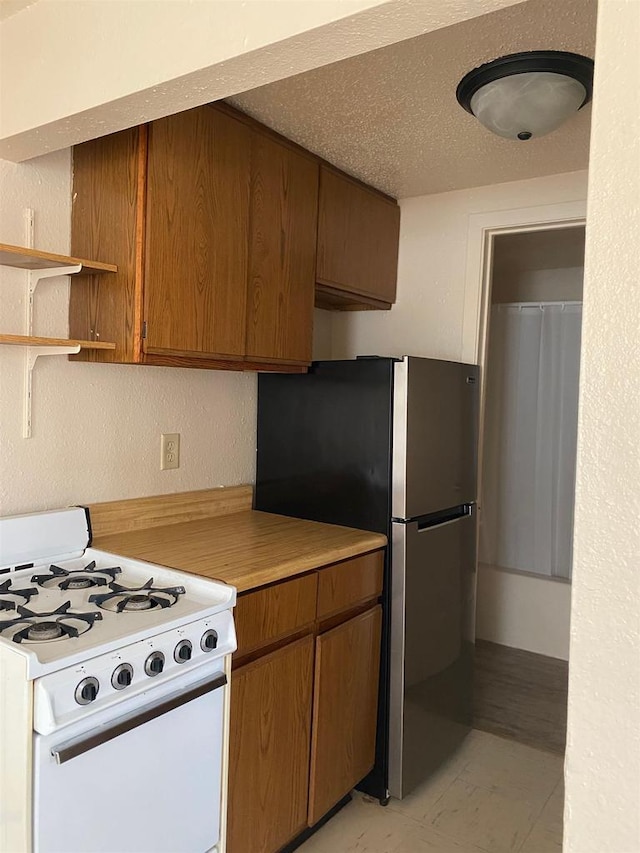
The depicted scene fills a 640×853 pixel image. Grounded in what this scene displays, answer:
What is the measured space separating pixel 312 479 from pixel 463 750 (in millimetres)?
1256

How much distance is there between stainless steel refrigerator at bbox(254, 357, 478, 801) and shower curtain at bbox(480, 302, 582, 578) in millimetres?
1267

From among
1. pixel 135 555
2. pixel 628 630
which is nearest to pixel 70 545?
pixel 135 555

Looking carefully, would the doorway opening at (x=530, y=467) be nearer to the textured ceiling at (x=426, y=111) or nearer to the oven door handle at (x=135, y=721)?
the textured ceiling at (x=426, y=111)

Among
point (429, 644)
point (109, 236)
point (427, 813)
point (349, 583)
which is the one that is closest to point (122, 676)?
point (349, 583)

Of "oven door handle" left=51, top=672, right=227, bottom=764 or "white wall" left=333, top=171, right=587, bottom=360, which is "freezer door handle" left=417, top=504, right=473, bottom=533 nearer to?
"white wall" left=333, top=171, right=587, bottom=360

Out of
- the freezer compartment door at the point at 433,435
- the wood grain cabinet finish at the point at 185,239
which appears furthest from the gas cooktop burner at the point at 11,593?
the freezer compartment door at the point at 433,435

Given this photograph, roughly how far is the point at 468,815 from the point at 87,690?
5.10 ft

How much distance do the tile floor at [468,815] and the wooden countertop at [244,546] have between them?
0.89m

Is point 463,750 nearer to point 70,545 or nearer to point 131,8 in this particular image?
point 70,545

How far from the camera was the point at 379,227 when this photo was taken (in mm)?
2783

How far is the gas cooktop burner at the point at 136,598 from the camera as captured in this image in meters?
1.51

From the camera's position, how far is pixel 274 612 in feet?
5.89

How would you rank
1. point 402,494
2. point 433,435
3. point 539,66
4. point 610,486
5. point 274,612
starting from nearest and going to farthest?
1. point 610,486
2. point 539,66
3. point 274,612
4. point 402,494
5. point 433,435

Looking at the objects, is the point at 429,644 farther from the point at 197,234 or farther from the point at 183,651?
the point at 197,234
